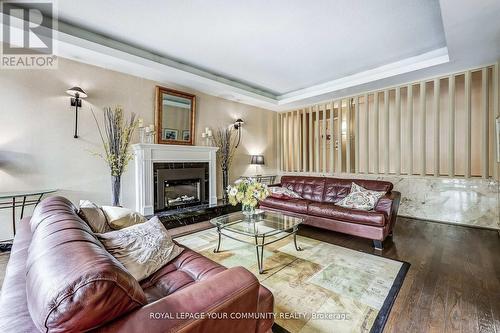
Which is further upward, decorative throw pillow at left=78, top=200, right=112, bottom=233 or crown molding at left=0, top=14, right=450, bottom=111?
crown molding at left=0, top=14, right=450, bottom=111

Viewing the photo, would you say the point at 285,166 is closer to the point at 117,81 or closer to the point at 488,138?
the point at 488,138

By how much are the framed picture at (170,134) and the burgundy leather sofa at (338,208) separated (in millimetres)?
2137

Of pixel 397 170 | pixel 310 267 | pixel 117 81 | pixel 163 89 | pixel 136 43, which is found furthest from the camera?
pixel 397 170

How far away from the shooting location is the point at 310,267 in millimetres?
2451

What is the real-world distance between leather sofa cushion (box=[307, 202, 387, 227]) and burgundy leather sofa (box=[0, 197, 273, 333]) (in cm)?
244

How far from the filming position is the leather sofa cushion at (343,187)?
3750 millimetres

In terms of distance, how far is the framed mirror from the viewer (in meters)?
4.25

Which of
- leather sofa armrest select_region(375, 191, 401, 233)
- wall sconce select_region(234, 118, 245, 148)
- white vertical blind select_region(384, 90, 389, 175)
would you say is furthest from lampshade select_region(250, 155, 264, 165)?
leather sofa armrest select_region(375, 191, 401, 233)

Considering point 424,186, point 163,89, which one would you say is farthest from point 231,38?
point 424,186

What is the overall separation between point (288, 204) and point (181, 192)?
6.85 feet

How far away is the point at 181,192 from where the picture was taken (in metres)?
4.50

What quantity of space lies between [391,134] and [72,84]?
5.88m

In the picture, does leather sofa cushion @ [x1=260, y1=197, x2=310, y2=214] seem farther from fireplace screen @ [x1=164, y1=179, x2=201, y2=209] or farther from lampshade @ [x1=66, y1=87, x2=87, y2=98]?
lampshade @ [x1=66, y1=87, x2=87, y2=98]

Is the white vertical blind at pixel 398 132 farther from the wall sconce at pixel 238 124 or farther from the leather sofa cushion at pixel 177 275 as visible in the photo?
the leather sofa cushion at pixel 177 275
